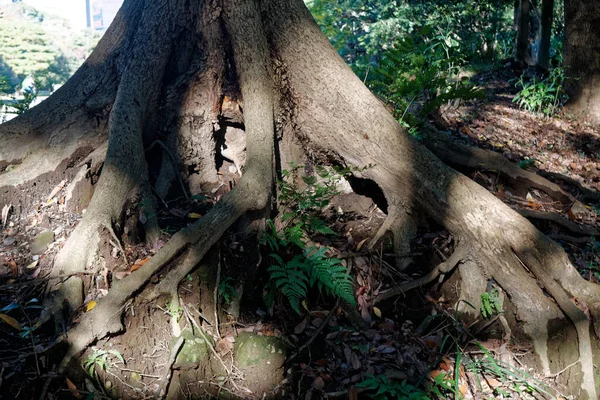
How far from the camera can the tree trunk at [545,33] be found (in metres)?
11.0

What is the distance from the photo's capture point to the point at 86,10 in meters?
61.6

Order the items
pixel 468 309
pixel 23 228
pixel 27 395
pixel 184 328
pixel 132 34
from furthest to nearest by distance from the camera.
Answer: pixel 132 34
pixel 23 228
pixel 468 309
pixel 184 328
pixel 27 395

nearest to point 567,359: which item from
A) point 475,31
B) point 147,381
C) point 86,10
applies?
point 147,381

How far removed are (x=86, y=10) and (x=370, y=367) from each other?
69.0m

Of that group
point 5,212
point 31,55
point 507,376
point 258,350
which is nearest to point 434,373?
point 507,376

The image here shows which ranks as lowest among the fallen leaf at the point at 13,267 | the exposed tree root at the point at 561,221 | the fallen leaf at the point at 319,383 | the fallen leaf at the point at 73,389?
the fallen leaf at the point at 319,383

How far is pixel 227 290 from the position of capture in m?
3.60

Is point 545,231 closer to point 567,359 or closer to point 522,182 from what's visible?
point 522,182

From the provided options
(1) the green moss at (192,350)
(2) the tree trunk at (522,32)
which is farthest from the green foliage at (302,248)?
(2) the tree trunk at (522,32)

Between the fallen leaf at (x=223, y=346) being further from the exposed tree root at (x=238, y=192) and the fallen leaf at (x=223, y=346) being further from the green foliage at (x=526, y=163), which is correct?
the green foliage at (x=526, y=163)

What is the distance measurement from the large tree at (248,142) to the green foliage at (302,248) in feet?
0.86

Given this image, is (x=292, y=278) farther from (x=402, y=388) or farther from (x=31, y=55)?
(x=31, y=55)

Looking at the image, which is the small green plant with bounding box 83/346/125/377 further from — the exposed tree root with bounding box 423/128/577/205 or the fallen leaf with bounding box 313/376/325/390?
the exposed tree root with bounding box 423/128/577/205

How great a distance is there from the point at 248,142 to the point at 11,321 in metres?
2.25
